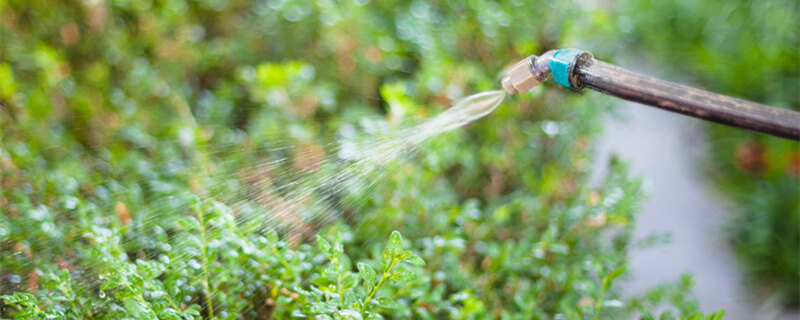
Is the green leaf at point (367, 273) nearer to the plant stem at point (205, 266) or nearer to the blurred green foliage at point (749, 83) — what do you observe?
the plant stem at point (205, 266)

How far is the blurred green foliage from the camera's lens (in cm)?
249

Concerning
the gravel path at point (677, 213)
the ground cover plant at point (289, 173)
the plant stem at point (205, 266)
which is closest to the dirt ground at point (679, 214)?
the gravel path at point (677, 213)

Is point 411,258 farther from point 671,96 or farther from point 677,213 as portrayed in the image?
point 677,213

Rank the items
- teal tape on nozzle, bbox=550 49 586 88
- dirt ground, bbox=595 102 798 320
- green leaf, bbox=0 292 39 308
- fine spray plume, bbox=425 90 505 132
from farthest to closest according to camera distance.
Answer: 1. dirt ground, bbox=595 102 798 320
2. fine spray plume, bbox=425 90 505 132
3. teal tape on nozzle, bbox=550 49 586 88
4. green leaf, bbox=0 292 39 308

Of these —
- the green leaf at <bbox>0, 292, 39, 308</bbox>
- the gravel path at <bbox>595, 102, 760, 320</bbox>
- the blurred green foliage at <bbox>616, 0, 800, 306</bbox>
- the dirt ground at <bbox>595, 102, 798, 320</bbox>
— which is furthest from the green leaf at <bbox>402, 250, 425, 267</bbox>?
the blurred green foliage at <bbox>616, 0, 800, 306</bbox>

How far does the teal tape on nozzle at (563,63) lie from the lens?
1.05 m

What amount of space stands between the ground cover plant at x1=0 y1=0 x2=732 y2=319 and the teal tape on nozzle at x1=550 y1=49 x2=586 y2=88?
0.40 meters

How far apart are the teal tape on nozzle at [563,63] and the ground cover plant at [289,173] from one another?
399 millimetres

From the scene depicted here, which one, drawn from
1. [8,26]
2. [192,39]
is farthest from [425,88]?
[8,26]

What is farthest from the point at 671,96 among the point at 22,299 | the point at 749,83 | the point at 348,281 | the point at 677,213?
the point at 749,83

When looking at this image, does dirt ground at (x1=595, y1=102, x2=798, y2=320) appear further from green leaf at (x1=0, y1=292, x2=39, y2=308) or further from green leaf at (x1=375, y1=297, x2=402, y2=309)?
green leaf at (x1=0, y1=292, x2=39, y2=308)

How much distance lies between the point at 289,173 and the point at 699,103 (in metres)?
0.93

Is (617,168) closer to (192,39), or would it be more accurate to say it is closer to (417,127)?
(417,127)

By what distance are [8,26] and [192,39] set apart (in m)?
0.53
